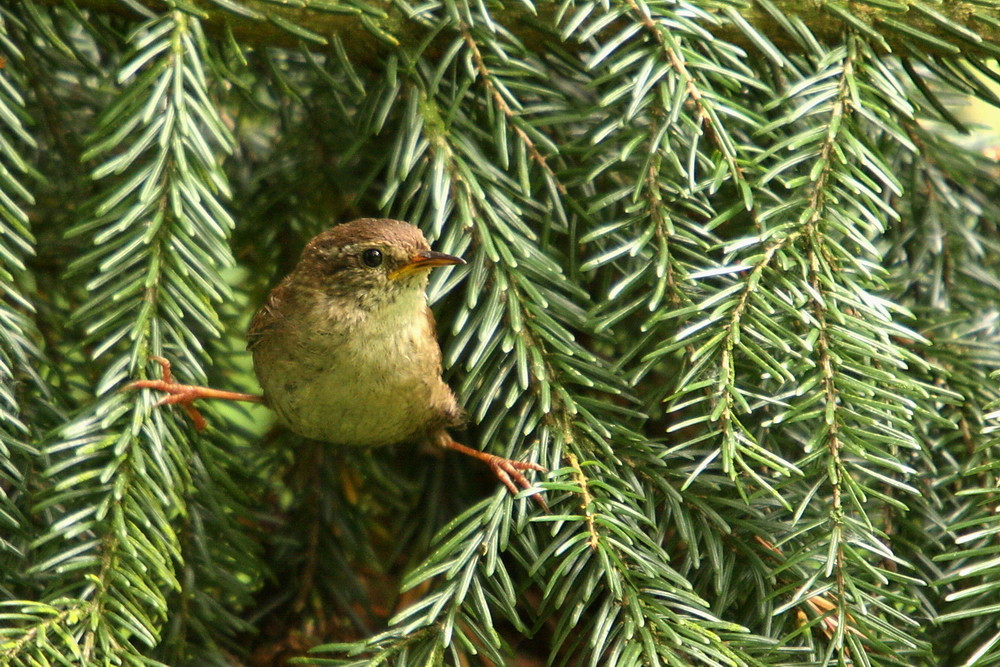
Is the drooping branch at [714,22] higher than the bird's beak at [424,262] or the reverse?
higher

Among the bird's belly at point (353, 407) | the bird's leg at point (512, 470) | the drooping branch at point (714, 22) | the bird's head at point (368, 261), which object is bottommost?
the bird's belly at point (353, 407)

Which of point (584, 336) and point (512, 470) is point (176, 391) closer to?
point (512, 470)

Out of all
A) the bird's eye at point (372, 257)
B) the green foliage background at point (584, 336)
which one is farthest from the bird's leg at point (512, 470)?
the bird's eye at point (372, 257)

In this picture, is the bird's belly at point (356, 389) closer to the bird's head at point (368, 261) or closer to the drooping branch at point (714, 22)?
the bird's head at point (368, 261)

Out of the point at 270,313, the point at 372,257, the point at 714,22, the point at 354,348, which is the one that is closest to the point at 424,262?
the point at 372,257

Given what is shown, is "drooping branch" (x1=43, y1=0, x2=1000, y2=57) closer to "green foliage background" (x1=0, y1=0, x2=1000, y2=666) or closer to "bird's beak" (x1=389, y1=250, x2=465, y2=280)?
"green foliage background" (x1=0, y1=0, x2=1000, y2=666)

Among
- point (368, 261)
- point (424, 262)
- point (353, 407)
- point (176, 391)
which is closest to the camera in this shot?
point (176, 391)

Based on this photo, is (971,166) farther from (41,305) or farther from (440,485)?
(41,305)
